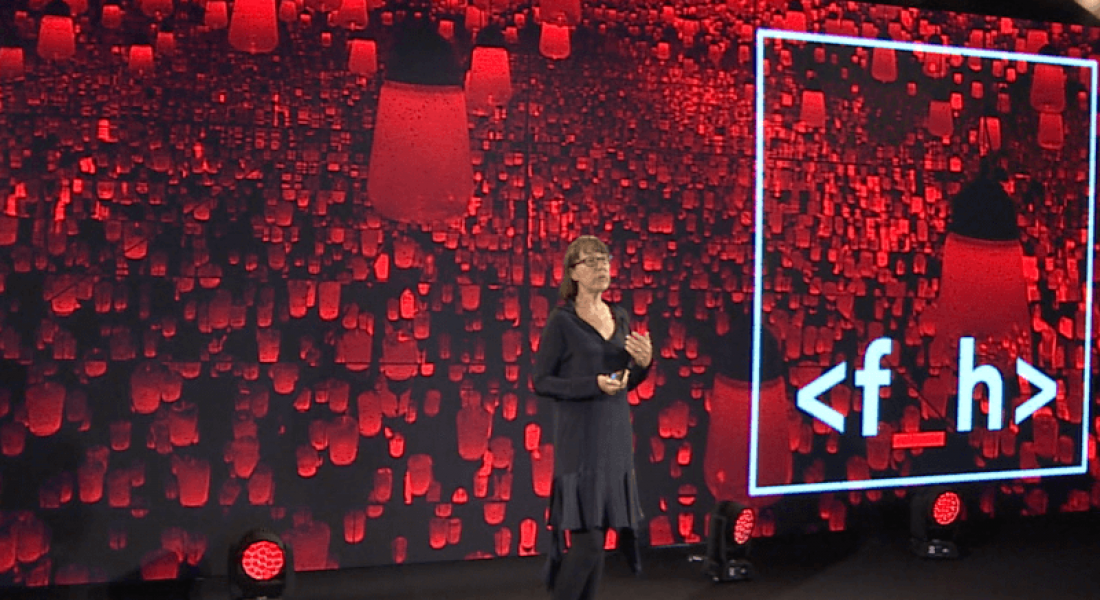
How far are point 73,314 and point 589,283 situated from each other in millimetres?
2078

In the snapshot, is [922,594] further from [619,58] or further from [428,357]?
[619,58]

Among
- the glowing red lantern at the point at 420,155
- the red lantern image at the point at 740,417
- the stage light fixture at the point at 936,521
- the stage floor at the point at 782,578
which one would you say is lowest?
the stage floor at the point at 782,578

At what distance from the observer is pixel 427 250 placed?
491 cm

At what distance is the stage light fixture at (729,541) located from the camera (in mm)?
4871

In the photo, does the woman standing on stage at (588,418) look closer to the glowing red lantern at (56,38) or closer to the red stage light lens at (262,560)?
the red stage light lens at (262,560)

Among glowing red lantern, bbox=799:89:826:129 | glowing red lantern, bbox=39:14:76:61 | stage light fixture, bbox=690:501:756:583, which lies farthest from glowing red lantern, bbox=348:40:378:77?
stage light fixture, bbox=690:501:756:583

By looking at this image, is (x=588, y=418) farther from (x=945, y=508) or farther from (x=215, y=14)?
(x=945, y=508)

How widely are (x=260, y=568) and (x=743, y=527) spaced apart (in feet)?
6.24

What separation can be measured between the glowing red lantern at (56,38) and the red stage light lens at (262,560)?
1.92 metres

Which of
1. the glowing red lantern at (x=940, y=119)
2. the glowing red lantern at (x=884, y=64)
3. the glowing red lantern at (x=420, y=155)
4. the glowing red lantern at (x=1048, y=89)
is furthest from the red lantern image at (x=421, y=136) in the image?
the glowing red lantern at (x=1048, y=89)

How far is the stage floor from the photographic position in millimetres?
4707

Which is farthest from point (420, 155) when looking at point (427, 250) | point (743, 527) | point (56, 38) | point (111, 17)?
point (743, 527)

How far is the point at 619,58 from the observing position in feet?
17.0

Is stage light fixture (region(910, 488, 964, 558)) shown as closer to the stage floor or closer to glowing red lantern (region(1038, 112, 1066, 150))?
the stage floor
